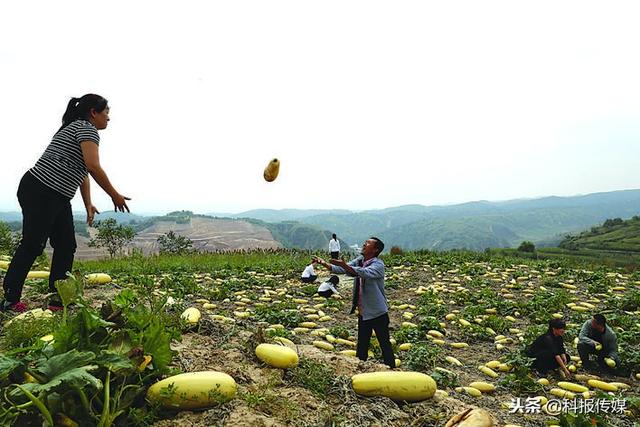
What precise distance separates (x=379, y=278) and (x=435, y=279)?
832cm

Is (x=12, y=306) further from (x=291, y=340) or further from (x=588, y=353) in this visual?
(x=588, y=353)

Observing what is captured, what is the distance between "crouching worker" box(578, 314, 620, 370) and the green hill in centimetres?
7307

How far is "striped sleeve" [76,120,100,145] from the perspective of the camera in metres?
4.51

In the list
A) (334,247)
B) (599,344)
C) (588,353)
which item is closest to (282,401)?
(588,353)

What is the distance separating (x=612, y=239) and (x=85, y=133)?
94256 millimetres

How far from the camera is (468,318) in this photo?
9.17 meters

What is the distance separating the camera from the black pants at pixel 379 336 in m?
5.88

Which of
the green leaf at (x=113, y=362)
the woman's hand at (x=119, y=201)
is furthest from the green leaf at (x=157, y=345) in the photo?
the woman's hand at (x=119, y=201)

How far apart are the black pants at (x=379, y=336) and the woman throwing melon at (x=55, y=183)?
11.3 feet

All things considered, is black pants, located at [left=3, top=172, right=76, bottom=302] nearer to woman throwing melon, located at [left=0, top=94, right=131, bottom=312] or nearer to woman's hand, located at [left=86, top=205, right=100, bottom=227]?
woman throwing melon, located at [left=0, top=94, right=131, bottom=312]

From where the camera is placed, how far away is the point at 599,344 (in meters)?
7.11

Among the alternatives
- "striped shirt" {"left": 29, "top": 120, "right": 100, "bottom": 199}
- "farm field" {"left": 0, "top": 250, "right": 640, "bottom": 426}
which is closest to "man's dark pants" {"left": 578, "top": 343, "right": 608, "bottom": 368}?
"farm field" {"left": 0, "top": 250, "right": 640, "bottom": 426}

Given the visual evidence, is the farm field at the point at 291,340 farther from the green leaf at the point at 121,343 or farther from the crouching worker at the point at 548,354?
the crouching worker at the point at 548,354

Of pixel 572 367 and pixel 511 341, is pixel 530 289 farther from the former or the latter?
pixel 572 367
